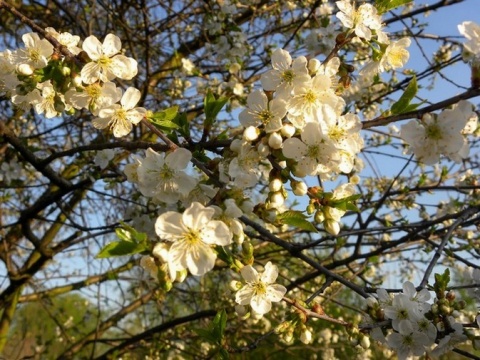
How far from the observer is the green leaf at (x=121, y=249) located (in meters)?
1.14

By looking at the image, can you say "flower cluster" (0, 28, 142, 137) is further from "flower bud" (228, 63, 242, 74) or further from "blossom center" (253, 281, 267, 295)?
"flower bud" (228, 63, 242, 74)

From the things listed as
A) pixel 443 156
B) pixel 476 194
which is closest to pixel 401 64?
pixel 443 156

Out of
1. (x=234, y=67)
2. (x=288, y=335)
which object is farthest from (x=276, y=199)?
(x=234, y=67)

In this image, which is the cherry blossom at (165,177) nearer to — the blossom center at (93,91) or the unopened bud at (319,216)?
the blossom center at (93,91)

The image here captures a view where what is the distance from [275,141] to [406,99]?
446 millimetres

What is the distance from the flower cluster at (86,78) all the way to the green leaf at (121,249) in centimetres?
46

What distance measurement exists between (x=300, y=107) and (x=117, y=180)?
1639mm

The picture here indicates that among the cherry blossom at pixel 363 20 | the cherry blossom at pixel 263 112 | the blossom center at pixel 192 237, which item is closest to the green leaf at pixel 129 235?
the blossom center at pixel 192 237

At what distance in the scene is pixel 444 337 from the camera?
4.67 ft

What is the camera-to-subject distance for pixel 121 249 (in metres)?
1.17

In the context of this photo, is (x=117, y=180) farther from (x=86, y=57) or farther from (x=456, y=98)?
(x=456, y=98)

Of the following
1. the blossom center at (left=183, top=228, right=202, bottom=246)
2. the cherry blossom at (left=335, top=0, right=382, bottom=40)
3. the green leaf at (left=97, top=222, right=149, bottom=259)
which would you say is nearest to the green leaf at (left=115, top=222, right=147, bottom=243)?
the green leaf at (left=97, top=222, right=149, bottom=259)

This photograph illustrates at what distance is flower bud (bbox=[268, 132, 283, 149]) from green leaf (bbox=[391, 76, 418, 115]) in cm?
40

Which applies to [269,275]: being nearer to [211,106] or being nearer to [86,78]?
[211,106]
